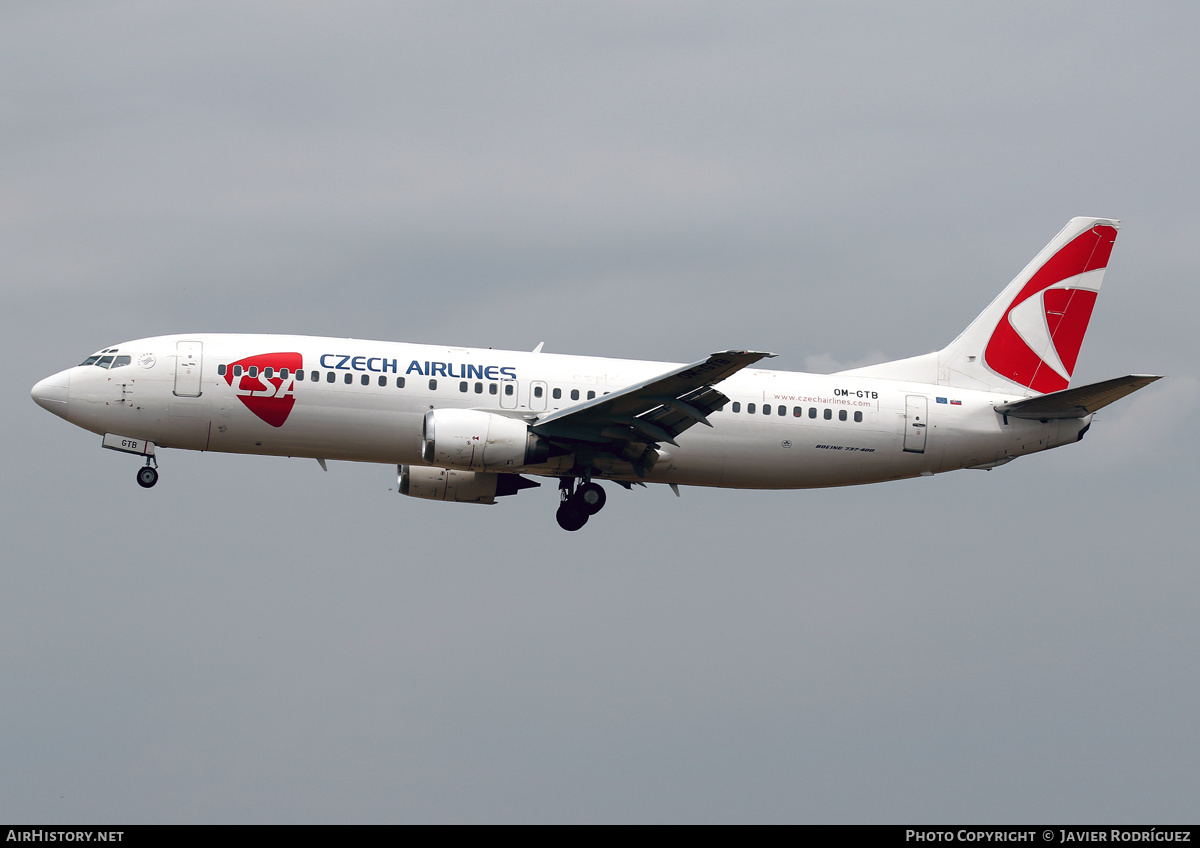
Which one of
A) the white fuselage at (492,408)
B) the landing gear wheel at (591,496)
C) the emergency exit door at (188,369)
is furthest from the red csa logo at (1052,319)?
the emergency exit door at (188,369)

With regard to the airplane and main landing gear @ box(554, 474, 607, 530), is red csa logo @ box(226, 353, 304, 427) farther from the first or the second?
main landing gear @ box(554, 474, 607, 530)

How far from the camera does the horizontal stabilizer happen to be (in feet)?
130

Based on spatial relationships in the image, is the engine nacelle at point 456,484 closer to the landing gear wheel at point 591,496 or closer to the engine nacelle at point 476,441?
the landing gear wheel at point 591,496

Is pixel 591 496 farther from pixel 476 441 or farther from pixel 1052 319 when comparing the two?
pixel 1052 319

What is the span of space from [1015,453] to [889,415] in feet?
13.9

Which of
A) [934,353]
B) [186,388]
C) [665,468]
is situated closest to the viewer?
[186,388]

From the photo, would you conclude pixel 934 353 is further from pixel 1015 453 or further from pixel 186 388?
pixel 186 388

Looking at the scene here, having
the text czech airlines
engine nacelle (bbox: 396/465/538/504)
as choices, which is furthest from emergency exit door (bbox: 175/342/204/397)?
engine nacelle (bbox: 396/465/538/504)

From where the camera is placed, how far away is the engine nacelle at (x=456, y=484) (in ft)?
146

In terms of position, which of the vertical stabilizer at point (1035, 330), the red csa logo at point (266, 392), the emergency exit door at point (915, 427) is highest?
the vertical stabilizer at point (1035, 330)

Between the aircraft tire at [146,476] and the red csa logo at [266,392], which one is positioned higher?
the red csa logo at [266,392]

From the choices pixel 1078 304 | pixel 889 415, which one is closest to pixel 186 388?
pixel 889 415

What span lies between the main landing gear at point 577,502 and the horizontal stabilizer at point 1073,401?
41.8 ft

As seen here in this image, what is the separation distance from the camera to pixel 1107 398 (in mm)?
40969
